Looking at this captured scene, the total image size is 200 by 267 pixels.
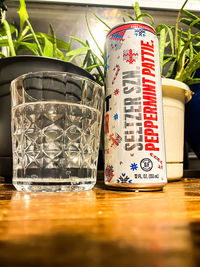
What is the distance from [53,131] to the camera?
297 millimetres

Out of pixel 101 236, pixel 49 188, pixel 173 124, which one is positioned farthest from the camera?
pixel 173 124

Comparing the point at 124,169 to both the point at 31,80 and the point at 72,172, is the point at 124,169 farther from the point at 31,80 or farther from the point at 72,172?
the point at 31,80

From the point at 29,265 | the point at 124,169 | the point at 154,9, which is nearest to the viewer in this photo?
the point at 29,265

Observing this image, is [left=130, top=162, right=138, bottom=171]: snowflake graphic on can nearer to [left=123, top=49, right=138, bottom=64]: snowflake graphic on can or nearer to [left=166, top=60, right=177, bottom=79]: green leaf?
[left=123, top=49, right=138, bottom=64]: snowflake graphic on can

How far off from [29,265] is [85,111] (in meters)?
0.25

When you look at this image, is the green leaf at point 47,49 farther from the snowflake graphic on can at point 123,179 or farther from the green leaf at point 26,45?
the snowflake graphic on can at point 123,179

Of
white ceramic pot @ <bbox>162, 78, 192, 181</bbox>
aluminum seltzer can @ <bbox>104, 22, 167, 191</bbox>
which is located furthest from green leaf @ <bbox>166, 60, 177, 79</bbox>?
aluminum seltzer can @ <bbox>104, 22, 167, 191</bbox>

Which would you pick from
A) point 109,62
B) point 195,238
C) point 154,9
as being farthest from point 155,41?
point 154,9

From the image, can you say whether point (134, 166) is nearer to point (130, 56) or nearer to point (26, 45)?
point (130, 56)

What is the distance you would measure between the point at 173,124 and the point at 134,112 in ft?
0.53

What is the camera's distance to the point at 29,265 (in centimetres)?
8

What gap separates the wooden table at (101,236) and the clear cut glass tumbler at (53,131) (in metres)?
0.11

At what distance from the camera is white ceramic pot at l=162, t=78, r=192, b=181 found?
→ 0.41 m

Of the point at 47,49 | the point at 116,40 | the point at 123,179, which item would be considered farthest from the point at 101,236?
the point at 47,49
